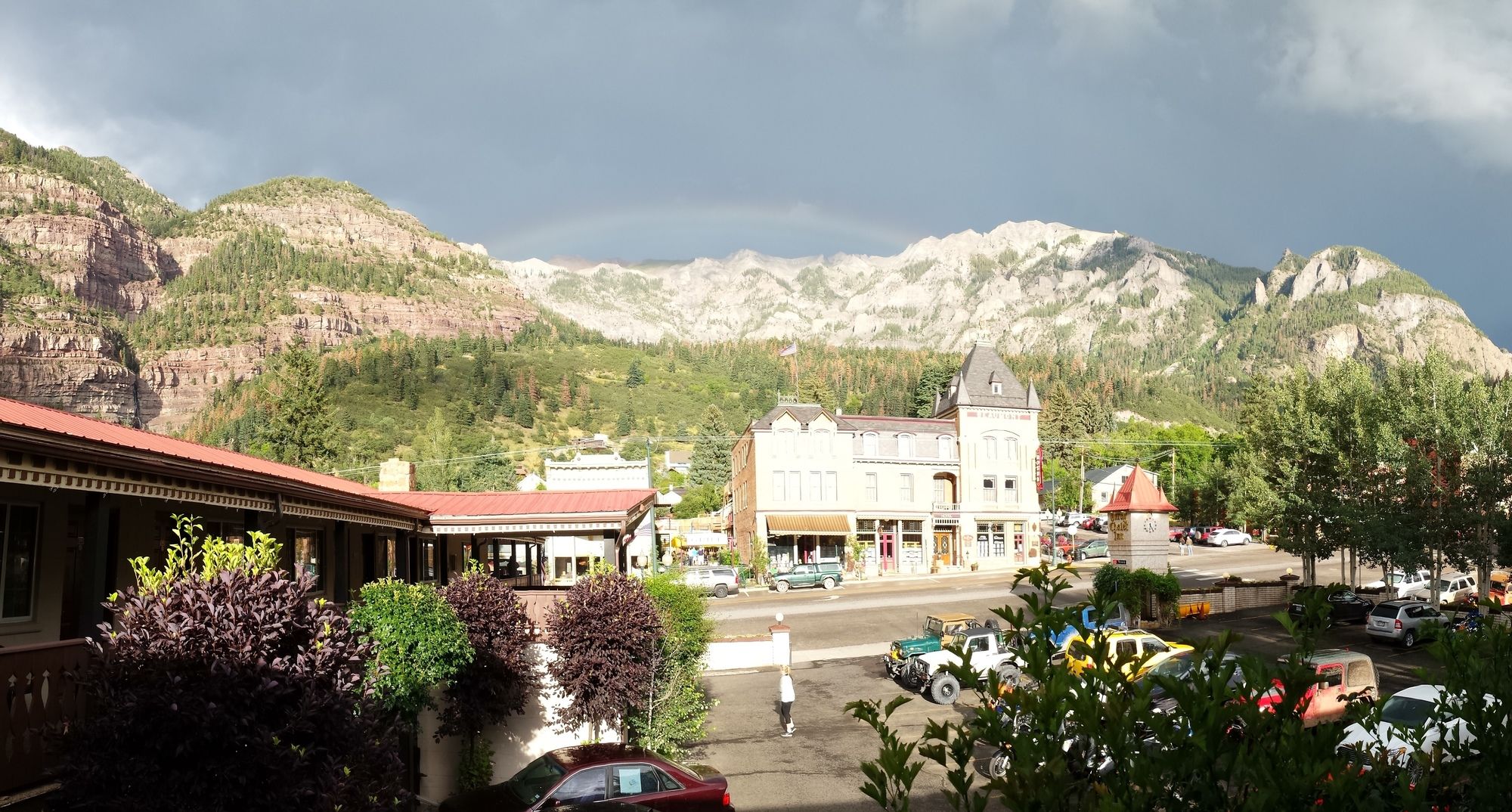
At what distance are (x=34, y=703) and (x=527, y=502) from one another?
51.7ft

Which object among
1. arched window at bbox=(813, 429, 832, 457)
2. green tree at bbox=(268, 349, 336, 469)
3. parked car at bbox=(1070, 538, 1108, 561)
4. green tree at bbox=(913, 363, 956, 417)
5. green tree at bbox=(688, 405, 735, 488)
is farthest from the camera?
green tree at bbox=(688, 405, 735, 488)

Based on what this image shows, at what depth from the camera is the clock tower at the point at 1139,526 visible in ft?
114

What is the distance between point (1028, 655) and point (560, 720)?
611 inches

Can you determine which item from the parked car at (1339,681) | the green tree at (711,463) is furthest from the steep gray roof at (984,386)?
the green tree at (711,463)

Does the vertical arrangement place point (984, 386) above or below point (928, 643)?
above

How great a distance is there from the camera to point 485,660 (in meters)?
17.4

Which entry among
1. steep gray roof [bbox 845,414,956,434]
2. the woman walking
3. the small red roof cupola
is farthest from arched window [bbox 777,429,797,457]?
the woman walking

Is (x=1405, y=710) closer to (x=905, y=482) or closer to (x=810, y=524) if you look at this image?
(x=810, y=524)

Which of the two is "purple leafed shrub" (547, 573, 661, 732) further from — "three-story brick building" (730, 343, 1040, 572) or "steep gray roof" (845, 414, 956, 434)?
A: "steep gray roof" (845, 414, 956, 434)

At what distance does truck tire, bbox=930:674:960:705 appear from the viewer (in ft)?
83.2

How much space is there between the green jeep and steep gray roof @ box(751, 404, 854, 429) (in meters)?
34.6

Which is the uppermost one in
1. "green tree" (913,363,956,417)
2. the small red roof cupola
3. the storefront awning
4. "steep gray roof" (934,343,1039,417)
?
"green tree" (913,363,956,417)

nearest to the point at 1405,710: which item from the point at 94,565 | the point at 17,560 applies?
the point at 94,565

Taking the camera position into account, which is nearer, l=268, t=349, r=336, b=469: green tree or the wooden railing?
the wooden railing
